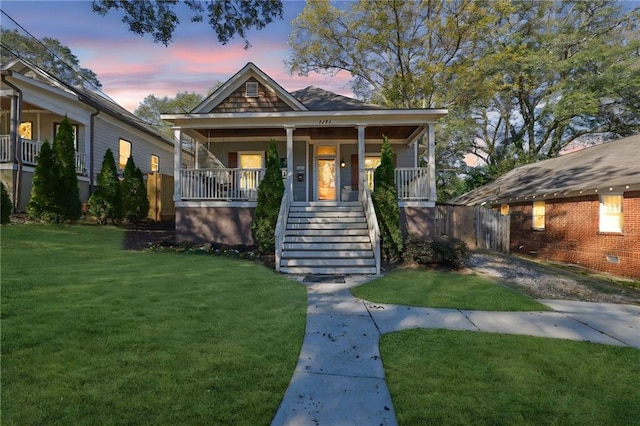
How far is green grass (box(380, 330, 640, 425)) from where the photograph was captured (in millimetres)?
2562

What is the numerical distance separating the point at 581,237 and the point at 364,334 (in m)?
11.8

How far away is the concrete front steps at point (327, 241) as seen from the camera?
26.4 ft

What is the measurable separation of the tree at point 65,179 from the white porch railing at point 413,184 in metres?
10.6

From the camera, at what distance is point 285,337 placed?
3.92 metres

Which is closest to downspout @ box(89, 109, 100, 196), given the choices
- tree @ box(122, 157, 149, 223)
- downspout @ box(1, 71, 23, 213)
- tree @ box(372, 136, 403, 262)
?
tree @ box(122, 157, 149, 223)

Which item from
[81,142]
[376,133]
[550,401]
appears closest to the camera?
[550,401]

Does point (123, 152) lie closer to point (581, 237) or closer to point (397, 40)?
point (397, 40)

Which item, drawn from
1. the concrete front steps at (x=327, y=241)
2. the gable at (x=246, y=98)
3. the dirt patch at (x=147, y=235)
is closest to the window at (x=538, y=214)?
the concrete front steps at (x=327, y=241)

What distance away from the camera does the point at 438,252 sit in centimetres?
852

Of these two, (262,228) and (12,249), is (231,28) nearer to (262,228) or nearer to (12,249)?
(262,228)

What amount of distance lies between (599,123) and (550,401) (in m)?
29.1

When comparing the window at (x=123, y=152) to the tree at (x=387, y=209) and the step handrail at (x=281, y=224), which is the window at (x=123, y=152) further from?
the tree at (x=387, y=209)

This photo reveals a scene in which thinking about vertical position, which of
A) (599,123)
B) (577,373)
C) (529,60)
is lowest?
(577,373)

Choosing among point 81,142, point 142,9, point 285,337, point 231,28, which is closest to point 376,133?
point 231,28
